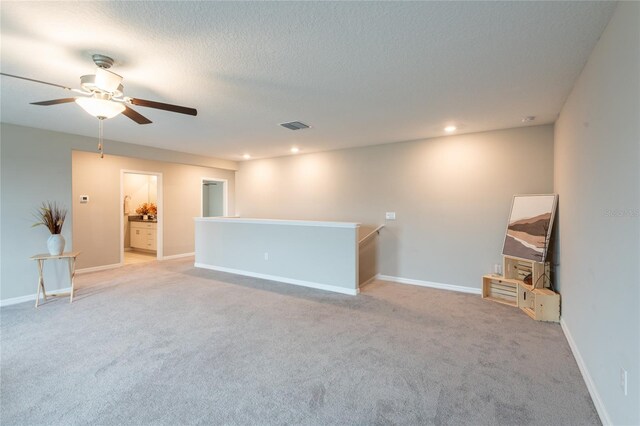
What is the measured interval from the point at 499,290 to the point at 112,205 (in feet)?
23.7

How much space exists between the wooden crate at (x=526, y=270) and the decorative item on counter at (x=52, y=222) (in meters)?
6.17

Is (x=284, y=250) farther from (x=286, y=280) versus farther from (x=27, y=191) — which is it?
(x=27, y=191)

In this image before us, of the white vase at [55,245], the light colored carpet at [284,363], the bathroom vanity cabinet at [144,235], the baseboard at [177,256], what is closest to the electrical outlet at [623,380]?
the light colored carpet at [284,363]

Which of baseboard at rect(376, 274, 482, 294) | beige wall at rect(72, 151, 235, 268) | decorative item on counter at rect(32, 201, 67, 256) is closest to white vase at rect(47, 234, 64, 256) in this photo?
decorative item on counter at rect(32, 201, 67, 256)

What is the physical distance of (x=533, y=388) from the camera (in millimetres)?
2146

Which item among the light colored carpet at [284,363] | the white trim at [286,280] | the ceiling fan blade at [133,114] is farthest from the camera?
the white trim at [286,280]

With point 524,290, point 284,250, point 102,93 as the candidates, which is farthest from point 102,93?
point 524,290

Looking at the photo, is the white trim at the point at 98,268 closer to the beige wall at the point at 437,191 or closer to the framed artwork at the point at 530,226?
the beige wall at the point at 437,191

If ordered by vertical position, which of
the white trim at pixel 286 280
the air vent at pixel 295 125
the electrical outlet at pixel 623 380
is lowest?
the white trim at pixel 286 280

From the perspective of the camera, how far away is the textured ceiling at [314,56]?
5.65 ft

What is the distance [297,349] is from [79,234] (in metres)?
5.31

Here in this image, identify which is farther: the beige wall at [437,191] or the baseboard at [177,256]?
the baseboard at [177,256]

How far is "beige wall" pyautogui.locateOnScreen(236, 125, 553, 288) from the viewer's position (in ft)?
13.8

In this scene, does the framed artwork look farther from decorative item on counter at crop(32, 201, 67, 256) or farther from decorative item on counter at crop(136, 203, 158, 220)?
decorative item on counter at crop(136, 203, 158, 220)
